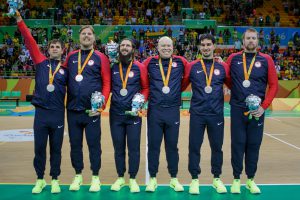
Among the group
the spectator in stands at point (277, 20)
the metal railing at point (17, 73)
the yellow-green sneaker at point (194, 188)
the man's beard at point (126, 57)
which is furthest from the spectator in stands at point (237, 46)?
the yellow-green sneaker at point (194, 188)

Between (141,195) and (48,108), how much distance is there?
5.67ft

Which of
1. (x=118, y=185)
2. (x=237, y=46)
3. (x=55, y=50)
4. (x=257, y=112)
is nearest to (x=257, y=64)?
(x=257, y=112)

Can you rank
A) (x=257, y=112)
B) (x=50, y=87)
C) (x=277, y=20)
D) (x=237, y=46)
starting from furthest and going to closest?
(x=277, y=20) → (x=237, y=46) → (x=50, y=87) → (x=257, y=112)

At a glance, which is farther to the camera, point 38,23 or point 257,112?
point 38,23

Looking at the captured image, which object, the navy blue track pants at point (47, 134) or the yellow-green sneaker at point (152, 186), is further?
the yellow-green sneaker at point (152, 186)

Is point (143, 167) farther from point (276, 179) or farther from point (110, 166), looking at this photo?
point (276, 179)

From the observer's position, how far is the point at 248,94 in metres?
5.85

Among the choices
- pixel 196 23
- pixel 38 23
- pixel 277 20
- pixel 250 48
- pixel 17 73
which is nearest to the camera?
pixel 250 48

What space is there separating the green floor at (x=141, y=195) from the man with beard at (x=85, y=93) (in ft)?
0.64

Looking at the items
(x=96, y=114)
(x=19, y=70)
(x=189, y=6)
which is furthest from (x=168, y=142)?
(x=189, y=6)

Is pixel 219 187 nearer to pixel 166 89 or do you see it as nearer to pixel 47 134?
pixel 166 89

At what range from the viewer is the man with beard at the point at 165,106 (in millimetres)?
5918

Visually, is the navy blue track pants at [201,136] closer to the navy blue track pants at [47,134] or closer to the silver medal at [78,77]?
the silver medal at [78,77]

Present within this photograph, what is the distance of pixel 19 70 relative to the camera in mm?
22922
